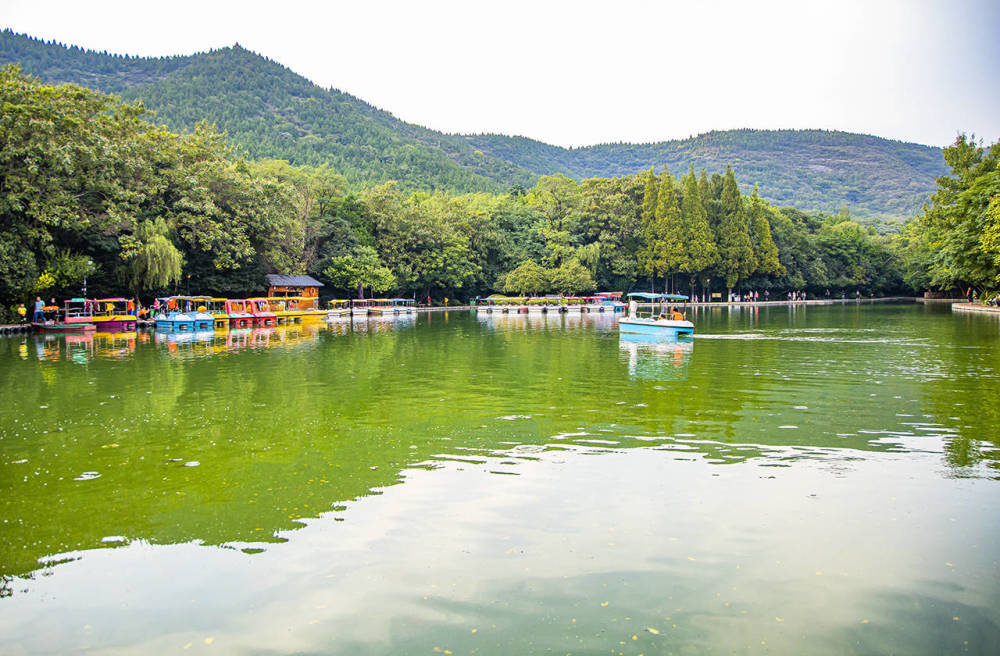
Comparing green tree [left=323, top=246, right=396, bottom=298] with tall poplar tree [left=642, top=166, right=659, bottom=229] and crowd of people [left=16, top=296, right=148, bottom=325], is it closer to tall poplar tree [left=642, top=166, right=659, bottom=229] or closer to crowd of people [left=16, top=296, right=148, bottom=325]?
crowd of people [left=16, top=296, right=148, bottom=325]

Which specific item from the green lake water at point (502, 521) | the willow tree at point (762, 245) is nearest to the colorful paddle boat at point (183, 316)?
the green lake water at point (502, 521)

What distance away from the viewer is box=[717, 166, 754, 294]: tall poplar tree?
247ft

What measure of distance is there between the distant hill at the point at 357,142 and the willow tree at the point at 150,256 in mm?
61161

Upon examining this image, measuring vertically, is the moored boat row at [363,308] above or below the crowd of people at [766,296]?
below

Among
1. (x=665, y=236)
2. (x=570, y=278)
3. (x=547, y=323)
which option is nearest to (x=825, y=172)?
(x=665, y=236)

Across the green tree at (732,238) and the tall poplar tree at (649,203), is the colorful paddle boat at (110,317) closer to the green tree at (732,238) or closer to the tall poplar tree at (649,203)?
the tall poplar tree at (649,203)

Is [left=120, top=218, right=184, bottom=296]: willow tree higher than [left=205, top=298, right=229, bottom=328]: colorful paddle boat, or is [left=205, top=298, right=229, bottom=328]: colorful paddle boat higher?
[left=120, top=218, right=184, bottom=296]: willow tree

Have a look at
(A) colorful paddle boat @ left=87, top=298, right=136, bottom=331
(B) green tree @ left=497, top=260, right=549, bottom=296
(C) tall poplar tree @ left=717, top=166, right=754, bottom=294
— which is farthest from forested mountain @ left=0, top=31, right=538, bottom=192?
(A) colorful paddle boat @ left=87, top=298, right=136, bottom=331

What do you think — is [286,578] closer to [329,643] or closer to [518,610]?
[329,643]

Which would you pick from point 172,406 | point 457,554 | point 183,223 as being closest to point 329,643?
point 457,554

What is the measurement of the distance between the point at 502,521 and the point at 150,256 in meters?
40.9

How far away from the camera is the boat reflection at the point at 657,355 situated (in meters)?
19.0

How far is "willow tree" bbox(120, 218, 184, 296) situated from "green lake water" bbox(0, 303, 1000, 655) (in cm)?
2821

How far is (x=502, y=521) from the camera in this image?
23.6 feet
